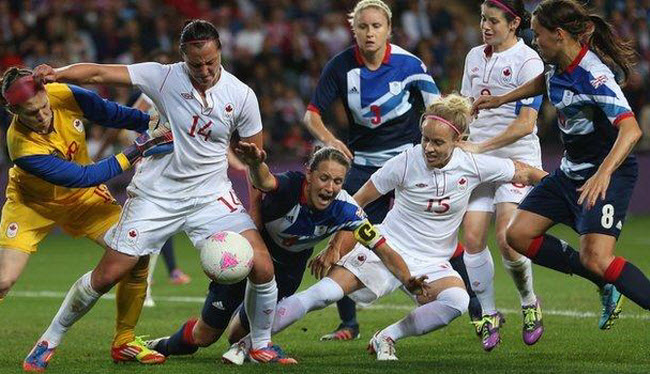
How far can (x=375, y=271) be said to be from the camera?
795cm

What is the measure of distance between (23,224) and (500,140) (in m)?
3.19

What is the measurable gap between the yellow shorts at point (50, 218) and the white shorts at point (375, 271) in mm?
1551

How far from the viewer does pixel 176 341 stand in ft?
26.0

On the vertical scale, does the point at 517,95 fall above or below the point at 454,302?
above

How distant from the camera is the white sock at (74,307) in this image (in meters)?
7.55

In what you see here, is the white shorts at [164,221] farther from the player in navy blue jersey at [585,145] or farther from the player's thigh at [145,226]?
the player in navy blue jersey at [585,145]

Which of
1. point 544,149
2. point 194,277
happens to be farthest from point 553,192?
point 544,149

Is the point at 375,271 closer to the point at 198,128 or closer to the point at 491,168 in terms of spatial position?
the point at 491,168

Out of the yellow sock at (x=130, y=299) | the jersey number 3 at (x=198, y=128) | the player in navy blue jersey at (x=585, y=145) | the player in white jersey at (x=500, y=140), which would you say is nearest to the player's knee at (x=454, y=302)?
the player in navy blue jersey at (x=585, y=145)

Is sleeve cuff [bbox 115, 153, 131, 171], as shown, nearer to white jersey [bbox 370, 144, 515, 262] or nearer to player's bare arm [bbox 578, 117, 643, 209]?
white jersey [bbox 370, 144, 515, 262]

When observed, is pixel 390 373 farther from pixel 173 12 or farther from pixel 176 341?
pixel 173 12

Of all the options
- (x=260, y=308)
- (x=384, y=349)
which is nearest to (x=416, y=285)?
(x=384, y=349)

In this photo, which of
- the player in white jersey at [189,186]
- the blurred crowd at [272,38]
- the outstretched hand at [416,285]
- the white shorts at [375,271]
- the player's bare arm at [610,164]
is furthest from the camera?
the blurred crowd at [272,38]

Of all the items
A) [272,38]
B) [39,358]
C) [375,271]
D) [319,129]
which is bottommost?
[272,38]
